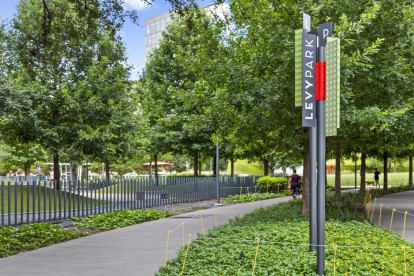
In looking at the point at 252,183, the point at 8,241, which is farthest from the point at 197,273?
the point at 252,183

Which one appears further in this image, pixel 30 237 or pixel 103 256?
pixel 30 237

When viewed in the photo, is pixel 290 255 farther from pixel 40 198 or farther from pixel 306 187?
pixel 40 198

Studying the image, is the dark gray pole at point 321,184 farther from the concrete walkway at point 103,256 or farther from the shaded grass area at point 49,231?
the shaded grass area at point 49,231

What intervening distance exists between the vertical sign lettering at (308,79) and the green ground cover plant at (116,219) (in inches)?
370

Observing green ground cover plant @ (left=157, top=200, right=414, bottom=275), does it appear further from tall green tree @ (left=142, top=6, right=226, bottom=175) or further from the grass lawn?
tall green tree @ (left=142, top=6, right=226, bottom=175)

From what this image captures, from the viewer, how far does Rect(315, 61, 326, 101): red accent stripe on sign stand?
8102 mm

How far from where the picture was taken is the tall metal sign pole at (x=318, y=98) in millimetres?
8031

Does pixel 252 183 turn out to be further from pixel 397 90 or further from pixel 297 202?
pixel 397 90

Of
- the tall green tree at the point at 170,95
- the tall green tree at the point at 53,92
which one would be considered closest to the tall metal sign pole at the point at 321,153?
the tall green tree at the point at 53,92

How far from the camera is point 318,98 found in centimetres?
810

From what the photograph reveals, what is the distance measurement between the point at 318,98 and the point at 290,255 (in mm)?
2728

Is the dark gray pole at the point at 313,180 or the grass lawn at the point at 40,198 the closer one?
the dark gray pole at the point at 313,180

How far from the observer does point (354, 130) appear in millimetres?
14859

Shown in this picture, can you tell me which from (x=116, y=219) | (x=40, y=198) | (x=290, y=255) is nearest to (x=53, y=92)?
(x=40, y=198)
